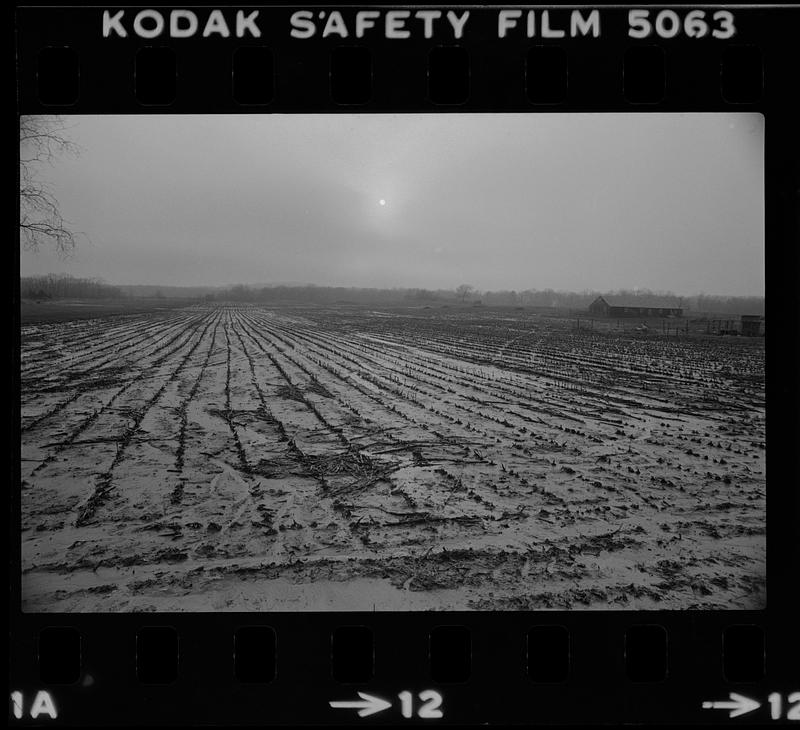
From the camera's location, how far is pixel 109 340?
11.2 m

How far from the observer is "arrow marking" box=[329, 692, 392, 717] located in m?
3.15

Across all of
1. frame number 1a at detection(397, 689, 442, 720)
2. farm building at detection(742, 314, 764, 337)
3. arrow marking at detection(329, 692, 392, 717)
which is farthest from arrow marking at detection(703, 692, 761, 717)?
farm building at detection(742, 314, 764, 337)

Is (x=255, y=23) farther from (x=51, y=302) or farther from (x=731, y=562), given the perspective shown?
(x=731, y=562)

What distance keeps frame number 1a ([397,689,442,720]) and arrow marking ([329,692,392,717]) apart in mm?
92

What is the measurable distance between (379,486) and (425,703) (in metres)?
2.56

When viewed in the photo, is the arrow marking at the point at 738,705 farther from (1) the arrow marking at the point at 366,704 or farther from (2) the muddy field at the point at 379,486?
(1) the arrow marking at the point at 366,704

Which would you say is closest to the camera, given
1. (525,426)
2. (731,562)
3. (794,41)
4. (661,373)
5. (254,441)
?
(794,41)

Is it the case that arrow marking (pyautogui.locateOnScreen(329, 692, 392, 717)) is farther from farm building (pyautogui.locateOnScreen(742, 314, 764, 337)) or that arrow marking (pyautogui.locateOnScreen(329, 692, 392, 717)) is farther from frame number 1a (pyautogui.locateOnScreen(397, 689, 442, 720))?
farm building (pyautogui.locateOnScreen(742, 314, 764, 337))

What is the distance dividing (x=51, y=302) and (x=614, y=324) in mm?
12107

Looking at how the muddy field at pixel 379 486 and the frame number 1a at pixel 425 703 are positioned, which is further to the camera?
the muddy field at pixel 379 486

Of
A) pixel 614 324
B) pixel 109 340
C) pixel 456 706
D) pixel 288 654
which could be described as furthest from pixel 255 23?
pixel 614 324

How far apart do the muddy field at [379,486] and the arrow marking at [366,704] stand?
82 centimetres

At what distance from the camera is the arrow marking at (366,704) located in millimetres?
3150

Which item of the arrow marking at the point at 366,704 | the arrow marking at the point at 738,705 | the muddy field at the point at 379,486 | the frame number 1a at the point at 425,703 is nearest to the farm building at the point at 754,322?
the muddy field at the point at 379,486
